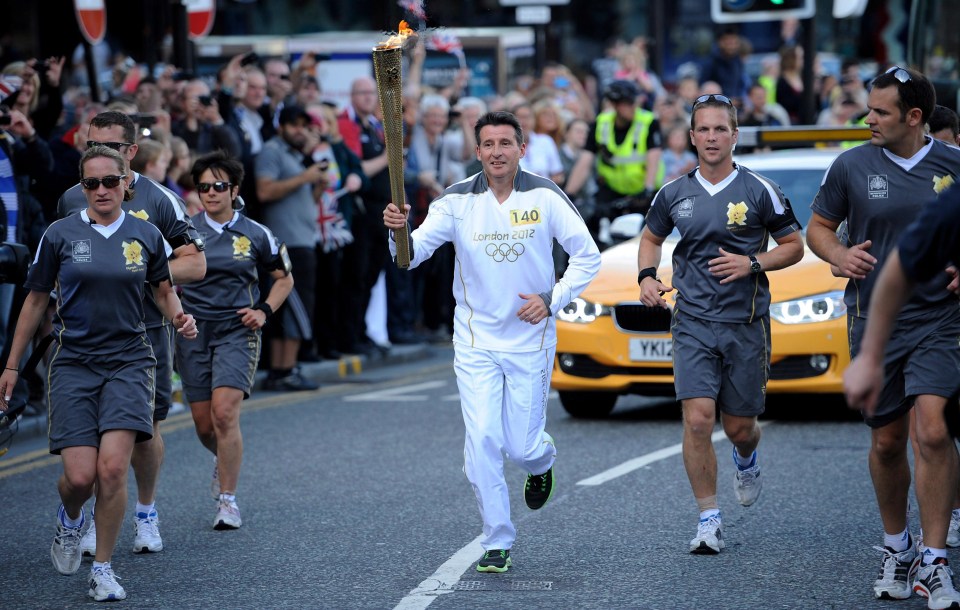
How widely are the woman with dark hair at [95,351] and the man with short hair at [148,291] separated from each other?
0.64 meters

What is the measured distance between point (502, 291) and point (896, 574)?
2.09 meters

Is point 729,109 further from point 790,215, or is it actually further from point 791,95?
point 791,95

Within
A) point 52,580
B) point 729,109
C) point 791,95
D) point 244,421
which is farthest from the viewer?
point 791,95

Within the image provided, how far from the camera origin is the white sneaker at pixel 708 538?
7.80 m

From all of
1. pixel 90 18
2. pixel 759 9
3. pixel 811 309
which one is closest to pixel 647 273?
pixel 811 309

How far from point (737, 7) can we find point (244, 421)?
6781mm

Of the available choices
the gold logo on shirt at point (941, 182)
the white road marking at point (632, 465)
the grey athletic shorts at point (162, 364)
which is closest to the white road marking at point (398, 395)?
the white road marking at point (632, 465)

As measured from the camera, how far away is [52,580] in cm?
755

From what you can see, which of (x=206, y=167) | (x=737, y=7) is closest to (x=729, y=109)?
(x=206, y=167)

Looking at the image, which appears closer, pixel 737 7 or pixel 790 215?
pixel 790 215

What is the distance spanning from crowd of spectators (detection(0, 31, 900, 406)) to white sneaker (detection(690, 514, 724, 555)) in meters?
4.04

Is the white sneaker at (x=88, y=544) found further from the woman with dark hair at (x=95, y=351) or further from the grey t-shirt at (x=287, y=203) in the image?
the grey t-shirt at (x=287, y=203)

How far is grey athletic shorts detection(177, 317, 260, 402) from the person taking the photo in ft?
29.6

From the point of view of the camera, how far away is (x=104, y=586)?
705 cm
